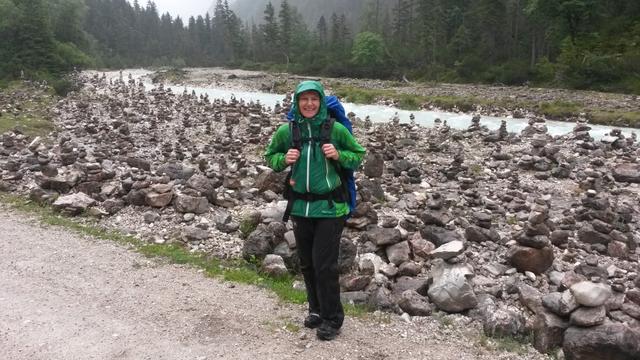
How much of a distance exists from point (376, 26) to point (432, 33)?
131 feet

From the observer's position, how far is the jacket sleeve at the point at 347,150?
5.43 meters

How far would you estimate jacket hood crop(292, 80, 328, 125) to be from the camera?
5.30 m

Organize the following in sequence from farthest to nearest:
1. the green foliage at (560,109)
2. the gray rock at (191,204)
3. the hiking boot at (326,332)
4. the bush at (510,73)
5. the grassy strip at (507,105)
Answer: the bush at (510,73) < the green foliage at (560,109) < the grassy strip at (507,105) < the gray rock at (191,204) < the hiking boot at (326,332)

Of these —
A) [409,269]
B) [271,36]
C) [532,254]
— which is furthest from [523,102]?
[271,36]

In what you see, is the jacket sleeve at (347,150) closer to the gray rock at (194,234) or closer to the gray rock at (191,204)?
the gray rock at (194,234)

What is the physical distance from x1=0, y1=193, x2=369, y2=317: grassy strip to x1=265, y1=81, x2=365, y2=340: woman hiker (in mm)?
1431

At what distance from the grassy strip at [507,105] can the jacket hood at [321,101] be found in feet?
95.2

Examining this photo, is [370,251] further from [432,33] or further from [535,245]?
[432,33]

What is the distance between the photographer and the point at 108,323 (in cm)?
639

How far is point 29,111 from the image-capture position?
26703 mm

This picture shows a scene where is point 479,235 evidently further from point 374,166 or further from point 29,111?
point 29,111

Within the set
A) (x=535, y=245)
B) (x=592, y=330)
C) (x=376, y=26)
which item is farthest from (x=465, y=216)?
(x=376, y=26)

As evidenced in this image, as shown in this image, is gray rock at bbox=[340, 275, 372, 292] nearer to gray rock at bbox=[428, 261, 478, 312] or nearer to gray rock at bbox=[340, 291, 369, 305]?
gray rock at bbox=[340, 291, 369, 305]

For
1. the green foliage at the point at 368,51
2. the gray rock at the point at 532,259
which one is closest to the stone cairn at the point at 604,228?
the gray rock at the point at 532,259
